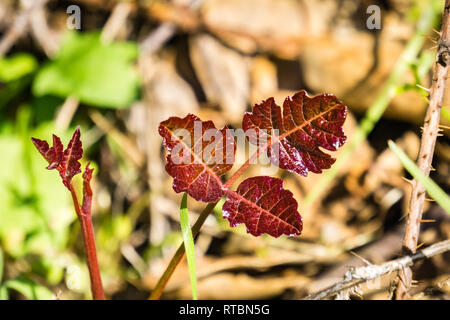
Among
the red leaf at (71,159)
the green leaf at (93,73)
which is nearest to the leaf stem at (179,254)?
the red leaf at (71,159)

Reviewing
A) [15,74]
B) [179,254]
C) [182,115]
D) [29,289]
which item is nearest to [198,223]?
[179,254]

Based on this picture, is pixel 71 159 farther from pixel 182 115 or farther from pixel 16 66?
pixel 16 66

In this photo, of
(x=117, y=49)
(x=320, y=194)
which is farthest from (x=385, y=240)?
(x=117, y=49)

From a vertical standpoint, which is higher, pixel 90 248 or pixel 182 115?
pixel 182 115

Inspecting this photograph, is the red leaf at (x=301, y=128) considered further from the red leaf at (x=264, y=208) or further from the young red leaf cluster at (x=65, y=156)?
the young red leaf cluster at (x=65, y=156)

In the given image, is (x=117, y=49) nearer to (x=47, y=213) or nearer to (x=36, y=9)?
(x=36, y=9)
